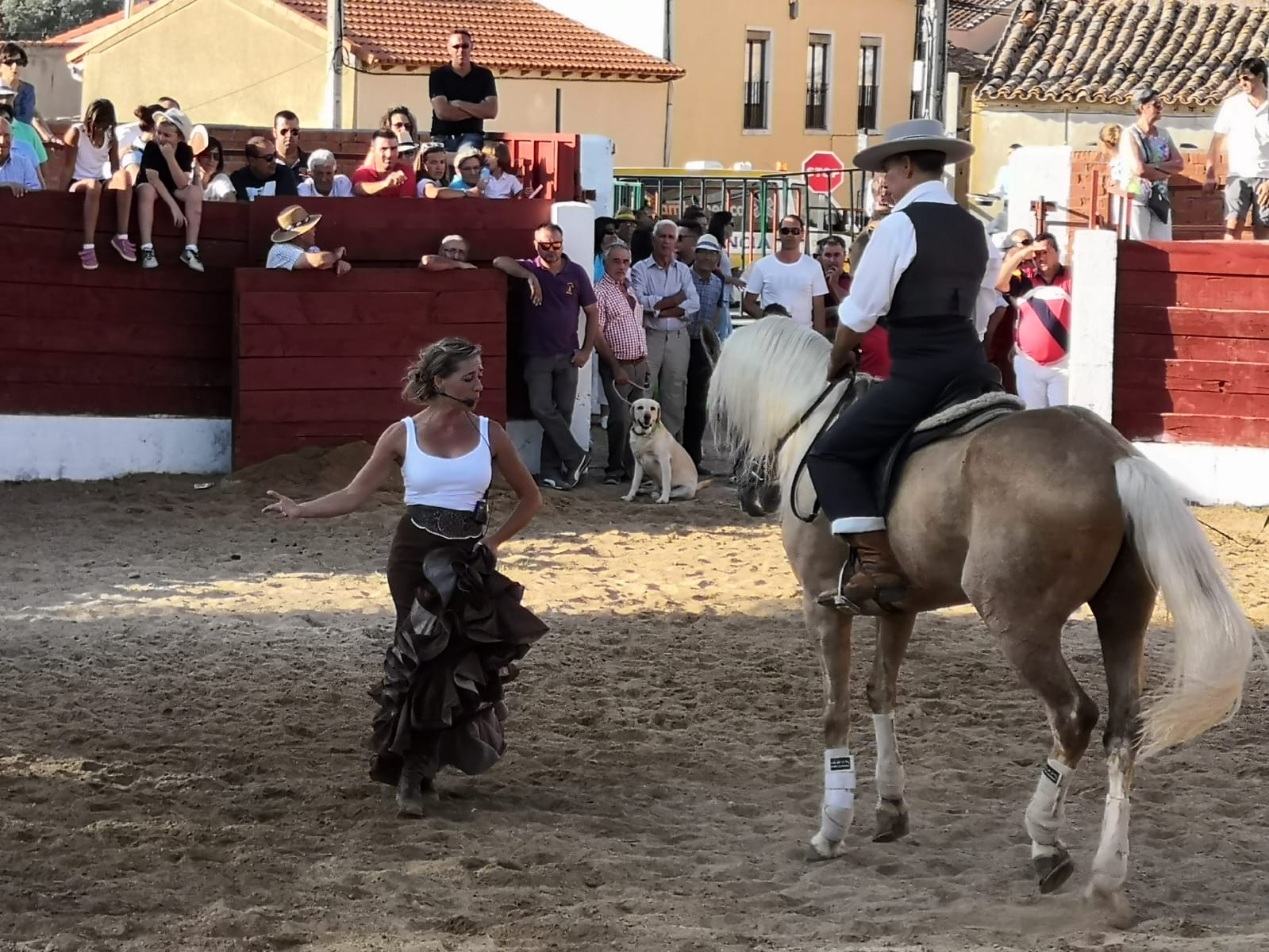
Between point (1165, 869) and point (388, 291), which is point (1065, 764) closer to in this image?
point (1165, 869)

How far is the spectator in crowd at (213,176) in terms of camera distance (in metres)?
12.7

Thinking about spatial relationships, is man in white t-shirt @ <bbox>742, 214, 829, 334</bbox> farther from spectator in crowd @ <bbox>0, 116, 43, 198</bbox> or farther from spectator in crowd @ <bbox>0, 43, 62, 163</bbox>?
spectator in crowd @ <bbox>0, 43, 62, 163</bbox>

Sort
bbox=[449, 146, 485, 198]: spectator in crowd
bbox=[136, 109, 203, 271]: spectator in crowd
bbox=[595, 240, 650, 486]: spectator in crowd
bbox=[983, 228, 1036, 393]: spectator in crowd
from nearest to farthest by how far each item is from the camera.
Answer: bbox=[983, 228, 1036, 393]: spectator in crowd → bbox=[136, 109, 203, 271]: spectator in crowd → bbox=[595, 240, 650, 486]: spectator in crowd → bbox=[449, 146, 485, 198]: spectator in crowd

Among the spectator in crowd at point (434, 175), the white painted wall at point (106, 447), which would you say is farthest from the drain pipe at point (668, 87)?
the white painted wall at point (106, 447)

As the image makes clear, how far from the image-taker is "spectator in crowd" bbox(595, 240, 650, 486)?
1295cm

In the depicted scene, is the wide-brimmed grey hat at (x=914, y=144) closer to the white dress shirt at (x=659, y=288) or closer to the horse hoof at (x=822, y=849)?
the horse hoof at (x=822, y=849)

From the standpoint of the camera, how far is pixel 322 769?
20.7 feet

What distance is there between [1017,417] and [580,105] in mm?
33777

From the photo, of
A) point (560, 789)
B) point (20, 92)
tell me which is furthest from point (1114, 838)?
point (20, 92)

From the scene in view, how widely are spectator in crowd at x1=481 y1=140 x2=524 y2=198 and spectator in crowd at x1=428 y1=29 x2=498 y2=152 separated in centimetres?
29

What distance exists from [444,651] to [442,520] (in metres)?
0.44

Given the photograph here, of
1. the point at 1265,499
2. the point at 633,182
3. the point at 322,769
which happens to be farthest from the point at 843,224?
the point at 322,769

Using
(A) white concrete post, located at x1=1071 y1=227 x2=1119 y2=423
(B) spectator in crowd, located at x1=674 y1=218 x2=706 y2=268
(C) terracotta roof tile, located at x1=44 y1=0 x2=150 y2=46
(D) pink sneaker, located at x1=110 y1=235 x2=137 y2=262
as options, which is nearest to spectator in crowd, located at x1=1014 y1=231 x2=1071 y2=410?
(A) white concrete post, located at x1=1071 y1=227 x2=1119 y2=423

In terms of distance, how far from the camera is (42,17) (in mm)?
64250
